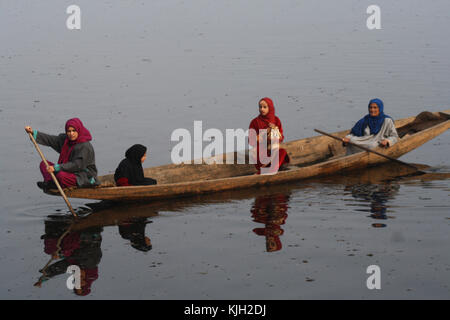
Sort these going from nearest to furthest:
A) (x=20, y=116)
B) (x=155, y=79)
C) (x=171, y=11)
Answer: (x=20, y=116) → (x=155, y=79) → (x=171, y=11)

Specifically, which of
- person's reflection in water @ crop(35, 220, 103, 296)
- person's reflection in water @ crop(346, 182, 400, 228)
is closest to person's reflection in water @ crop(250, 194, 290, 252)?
person's reflection in water @ crop(346, 182, 400, 228)

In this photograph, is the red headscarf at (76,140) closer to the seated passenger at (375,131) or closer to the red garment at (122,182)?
the red garment at (122,182)

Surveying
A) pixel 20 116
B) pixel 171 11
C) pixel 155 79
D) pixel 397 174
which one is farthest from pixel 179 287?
pixel 171 11

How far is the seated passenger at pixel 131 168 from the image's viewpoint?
844cm

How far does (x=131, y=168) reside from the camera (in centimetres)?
849

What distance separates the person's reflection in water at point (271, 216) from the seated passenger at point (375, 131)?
1.95 meters

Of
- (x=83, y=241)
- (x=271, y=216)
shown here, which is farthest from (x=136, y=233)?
(x=271, y=216)

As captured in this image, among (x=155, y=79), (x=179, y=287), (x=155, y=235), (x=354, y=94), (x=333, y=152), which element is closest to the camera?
(x=179, y=287)

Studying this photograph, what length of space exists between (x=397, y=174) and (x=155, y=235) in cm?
433

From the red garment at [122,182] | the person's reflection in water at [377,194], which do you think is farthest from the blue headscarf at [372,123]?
the red garment at [122,182]

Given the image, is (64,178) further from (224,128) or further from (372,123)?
(224,128)

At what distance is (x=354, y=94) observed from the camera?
1573 centimetres

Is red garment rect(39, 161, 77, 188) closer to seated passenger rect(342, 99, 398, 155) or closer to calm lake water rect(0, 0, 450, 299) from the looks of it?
calm lake water rect(0, 0, 450, 299)

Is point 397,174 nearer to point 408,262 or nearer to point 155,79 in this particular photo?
point 408,262
